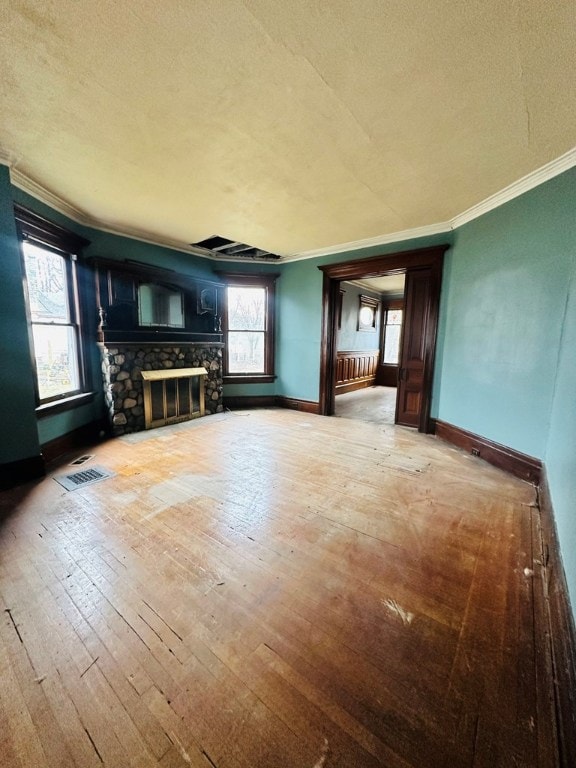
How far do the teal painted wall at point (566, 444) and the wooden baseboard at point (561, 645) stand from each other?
0.09m

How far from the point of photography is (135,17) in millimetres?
1336

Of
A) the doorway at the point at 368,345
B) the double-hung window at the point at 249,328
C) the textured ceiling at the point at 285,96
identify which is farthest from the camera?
the doorway at the point at 368,345

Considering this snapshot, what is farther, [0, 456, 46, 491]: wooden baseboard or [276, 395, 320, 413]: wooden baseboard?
[276, 395, 320, 413]: wooden baseboard

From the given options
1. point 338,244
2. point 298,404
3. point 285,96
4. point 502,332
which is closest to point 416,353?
point 502,332

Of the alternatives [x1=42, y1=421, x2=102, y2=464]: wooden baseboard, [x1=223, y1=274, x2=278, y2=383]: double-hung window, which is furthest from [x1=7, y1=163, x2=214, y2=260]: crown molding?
[x1=42, y1=421, x2=102, y2=464]: wooden baseboard

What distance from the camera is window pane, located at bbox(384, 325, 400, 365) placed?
8.56 metres

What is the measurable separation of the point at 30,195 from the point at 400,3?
340 centimetres

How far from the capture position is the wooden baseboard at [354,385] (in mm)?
7199

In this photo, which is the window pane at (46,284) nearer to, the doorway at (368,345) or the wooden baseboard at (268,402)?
the wooden baseboard at (268,402)

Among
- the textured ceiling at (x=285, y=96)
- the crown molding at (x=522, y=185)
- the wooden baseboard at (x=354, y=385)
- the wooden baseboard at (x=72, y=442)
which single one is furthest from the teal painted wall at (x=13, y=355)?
the wooden baseboard at (x=354, y=385)

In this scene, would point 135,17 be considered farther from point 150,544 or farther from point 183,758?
point 183,758

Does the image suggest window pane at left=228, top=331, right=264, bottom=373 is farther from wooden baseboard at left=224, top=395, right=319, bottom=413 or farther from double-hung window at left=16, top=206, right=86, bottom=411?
double-hung window at left=16, top=206, right=86, bottom=411

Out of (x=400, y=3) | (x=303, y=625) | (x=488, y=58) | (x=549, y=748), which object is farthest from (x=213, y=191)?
(x=549, y=748)

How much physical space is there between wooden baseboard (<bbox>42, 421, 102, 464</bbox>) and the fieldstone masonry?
217mm
